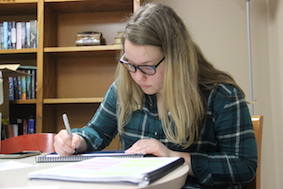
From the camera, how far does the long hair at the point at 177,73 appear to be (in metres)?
1.11

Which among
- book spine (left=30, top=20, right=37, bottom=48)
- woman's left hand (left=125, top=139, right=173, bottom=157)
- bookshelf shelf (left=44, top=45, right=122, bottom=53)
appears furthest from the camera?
book spine (left=30, top=20, right=37, bottom=48)

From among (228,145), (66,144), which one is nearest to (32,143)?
(66,144)

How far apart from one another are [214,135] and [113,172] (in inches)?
23.0

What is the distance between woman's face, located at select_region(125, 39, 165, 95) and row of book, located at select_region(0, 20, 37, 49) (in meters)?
1.57

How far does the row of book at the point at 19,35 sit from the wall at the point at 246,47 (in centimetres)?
108

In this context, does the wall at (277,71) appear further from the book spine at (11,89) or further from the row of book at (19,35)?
the book spine at (11,89)

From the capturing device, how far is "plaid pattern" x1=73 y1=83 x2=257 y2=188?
3.26 feet

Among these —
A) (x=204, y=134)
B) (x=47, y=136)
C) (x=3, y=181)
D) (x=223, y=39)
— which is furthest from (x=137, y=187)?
(x=223, y=39)

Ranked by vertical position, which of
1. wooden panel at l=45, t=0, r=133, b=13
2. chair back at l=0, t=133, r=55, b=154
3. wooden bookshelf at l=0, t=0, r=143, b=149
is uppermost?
wooden panel at l=45, t=0, r=133, b=13

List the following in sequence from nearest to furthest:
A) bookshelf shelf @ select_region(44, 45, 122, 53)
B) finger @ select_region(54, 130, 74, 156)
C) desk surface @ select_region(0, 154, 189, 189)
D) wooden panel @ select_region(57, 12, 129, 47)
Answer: desk surface @ select_region(0, 154, 189, 189), finger @ select_region(54, 130, 74, 156), bookshelf shelf @ select_region(44, 45, 122, 53), wooden panel @ select_region(57, 12, 129, 47)

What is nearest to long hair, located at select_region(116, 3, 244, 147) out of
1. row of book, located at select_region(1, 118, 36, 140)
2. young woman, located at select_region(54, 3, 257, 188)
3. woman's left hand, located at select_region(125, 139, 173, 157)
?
young woman, located at select_region(54, 3, 257, 188)

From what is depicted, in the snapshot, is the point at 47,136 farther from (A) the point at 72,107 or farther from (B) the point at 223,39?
(B) the point at 223,39

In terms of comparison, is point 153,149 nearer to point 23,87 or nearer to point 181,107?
point 181,107

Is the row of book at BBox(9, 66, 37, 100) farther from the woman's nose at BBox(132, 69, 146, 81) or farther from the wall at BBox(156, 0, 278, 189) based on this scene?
the woman's nose at BBox(132, 69, 146, 81)
